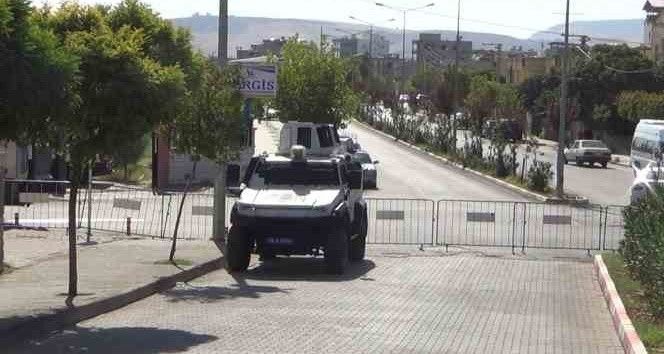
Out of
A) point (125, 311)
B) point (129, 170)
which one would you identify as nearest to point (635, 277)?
point (125, 311)

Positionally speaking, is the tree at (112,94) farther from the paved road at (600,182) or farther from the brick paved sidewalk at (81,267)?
the paved road at (600,182)

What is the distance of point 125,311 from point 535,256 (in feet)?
41.2

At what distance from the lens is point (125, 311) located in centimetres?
1521

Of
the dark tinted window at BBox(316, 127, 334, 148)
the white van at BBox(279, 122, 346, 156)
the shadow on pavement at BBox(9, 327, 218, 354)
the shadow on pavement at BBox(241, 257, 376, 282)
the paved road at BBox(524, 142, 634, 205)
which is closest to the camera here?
the shadow on pavement at BBox(9, 327, 218, 354)

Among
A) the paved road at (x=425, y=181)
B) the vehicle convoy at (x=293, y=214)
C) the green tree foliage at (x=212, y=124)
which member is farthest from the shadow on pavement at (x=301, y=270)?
the paved road at (x=425, y=181)

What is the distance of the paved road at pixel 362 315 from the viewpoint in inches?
500

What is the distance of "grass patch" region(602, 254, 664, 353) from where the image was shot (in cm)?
1221

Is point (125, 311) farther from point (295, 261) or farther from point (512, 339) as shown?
point (295, 261)

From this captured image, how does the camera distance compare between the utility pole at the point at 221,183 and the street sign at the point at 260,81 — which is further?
the street sign at the point at 260,81

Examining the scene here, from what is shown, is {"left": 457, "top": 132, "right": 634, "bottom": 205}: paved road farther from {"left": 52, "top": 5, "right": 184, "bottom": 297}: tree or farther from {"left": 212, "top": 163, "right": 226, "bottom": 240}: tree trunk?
{"left": 52, "top": 5, "right": 184, "bottom": 297}: tree

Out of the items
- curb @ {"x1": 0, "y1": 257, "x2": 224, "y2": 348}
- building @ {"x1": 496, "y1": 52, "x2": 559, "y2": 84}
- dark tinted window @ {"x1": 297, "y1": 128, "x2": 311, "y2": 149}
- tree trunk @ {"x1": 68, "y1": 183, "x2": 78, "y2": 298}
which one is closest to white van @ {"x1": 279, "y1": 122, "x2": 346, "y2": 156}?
dark tinted window @ {"x1": 297, "y1": 128, "x2": 311, "y2": 149}

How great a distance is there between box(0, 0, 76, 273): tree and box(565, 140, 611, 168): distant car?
196ft

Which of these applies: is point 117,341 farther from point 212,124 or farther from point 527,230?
point 527,230

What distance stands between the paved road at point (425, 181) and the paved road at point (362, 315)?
21.2m
